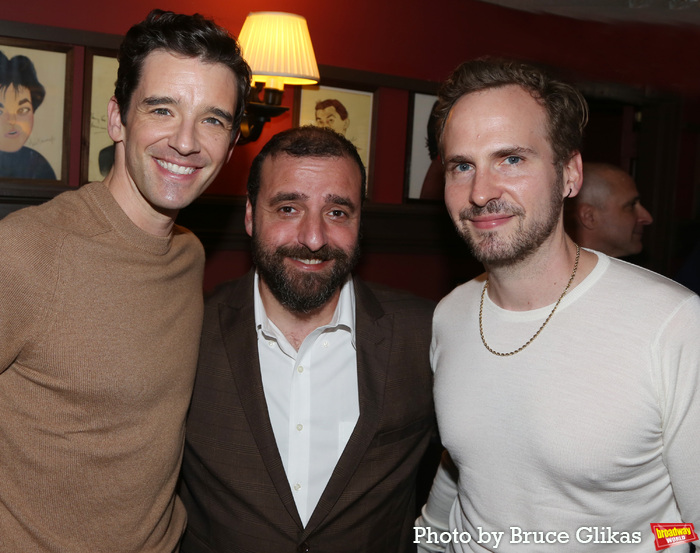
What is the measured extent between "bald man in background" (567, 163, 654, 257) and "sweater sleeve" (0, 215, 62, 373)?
286 centimetres

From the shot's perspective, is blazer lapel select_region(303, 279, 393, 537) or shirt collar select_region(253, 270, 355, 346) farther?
shirt collar select_region(253, 270, 355, 346)

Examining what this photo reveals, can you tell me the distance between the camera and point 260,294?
2.23 m

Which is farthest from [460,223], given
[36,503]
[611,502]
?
[36,503]

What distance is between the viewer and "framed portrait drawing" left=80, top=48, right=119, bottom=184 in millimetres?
3018

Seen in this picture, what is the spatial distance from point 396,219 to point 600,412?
2777mm

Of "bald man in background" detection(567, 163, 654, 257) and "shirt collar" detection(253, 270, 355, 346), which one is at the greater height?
"bald man in background" detection(567, 163, 654, 257)

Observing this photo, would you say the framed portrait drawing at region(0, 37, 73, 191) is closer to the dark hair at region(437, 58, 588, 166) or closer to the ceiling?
the dark hair at region(437, 58, 588, 166)

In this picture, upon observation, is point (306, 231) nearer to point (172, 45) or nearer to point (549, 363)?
point (172, 45)

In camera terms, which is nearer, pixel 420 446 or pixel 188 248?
pixel 188 248

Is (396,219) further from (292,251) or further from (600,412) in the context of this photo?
(600,412)

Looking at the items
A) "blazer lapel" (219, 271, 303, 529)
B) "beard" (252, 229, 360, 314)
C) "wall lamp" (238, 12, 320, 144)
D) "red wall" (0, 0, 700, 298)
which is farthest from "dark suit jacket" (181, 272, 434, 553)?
"red wall" (0, 0, 700, 298)

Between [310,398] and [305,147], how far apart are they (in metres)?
0.84

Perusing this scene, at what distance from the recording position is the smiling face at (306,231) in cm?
211

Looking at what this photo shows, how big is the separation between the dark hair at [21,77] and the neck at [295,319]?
157 cm
